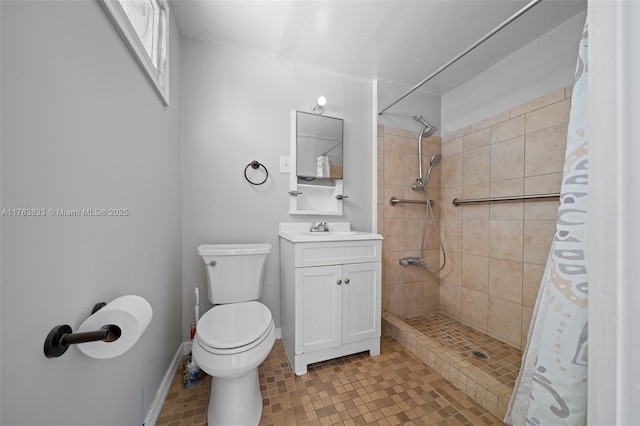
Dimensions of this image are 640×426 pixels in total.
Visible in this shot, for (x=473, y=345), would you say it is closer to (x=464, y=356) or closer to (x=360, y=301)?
(x=464, y=356)

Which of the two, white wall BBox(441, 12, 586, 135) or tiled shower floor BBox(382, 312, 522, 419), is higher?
white wall BBox(441, 12, 586, 135)

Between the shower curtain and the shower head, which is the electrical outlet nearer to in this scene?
the shower head

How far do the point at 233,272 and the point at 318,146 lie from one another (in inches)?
45.4

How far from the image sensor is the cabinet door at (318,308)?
1.33 metres

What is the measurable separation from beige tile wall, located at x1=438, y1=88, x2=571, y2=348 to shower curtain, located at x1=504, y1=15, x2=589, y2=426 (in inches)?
40.7

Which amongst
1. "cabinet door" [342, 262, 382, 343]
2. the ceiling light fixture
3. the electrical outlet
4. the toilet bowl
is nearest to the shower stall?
"cabinet door" [342, 262, 382, 343]

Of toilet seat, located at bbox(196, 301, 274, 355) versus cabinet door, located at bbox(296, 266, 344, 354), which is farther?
cabinet door, located at bbox(296, 266, 344, 354)

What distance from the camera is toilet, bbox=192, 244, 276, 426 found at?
0.90m

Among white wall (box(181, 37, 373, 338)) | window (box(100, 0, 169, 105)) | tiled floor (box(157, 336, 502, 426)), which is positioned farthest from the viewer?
white wall (box(181, 37, 373, 338))

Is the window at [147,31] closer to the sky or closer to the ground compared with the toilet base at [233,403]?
closer to the sky

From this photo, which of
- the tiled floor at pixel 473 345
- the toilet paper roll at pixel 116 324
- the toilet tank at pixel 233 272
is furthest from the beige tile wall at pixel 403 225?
the toilet paper roll at pixel 116 324

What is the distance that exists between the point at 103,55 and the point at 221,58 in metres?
1.12

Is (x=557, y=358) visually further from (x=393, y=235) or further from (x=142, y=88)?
(x=142, y=88)

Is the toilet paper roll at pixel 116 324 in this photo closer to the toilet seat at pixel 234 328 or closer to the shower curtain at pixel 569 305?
the toilet seat at pixel 234 328
